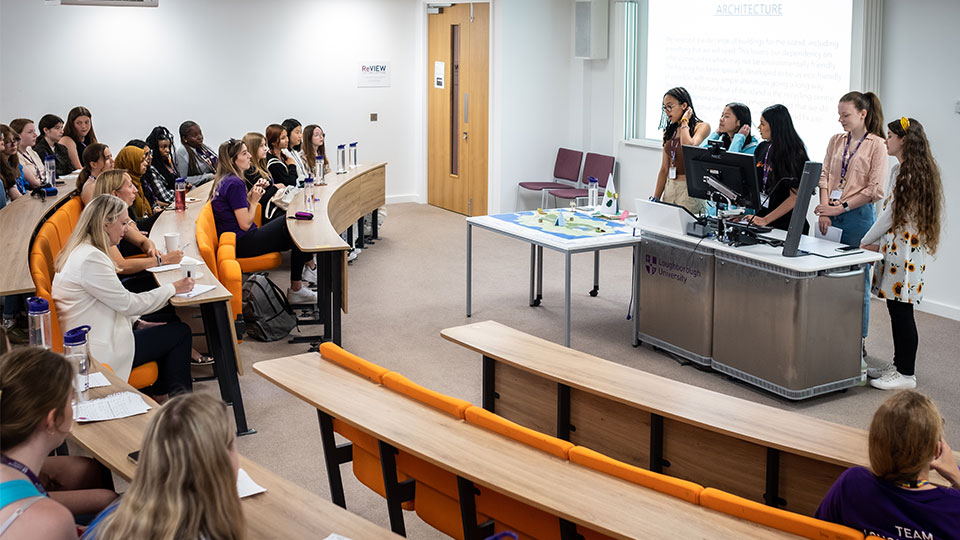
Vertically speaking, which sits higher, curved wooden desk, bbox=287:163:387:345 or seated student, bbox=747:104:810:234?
seated student, bbox=747:104:810:234

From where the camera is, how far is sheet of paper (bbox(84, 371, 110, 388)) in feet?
12.1

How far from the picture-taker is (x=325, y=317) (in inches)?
245

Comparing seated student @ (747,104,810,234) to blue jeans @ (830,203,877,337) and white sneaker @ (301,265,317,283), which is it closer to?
blue jeans @ (830,203,877,337)

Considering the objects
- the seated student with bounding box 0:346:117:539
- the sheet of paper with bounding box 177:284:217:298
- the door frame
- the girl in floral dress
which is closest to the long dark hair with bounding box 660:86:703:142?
the girl in floral dress

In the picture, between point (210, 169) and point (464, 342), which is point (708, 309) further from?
point (210, 169)

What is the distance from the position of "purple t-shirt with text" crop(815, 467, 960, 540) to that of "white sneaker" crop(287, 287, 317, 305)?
17.8 ft

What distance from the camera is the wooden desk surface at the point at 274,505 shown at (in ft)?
8.48

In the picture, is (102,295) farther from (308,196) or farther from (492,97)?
(492,97)

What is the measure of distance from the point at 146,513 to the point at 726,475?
7.79 feet

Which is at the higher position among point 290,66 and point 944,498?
point 290,66

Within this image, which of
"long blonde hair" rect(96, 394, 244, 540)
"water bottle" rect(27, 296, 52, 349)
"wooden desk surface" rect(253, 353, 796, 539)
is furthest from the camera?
"water bottle" rect(27, 296, 52, 349)

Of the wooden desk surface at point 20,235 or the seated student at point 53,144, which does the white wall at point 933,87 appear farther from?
the seated student at point 53,144

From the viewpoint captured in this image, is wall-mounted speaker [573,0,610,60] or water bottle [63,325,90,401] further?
wall-mounted speaker [573,0,610,60]

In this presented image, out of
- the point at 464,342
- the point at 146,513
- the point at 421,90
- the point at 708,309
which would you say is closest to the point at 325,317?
the point at 464,342
